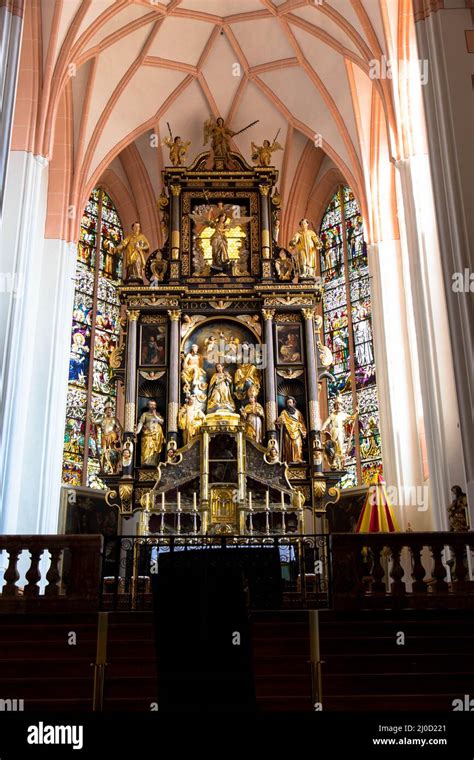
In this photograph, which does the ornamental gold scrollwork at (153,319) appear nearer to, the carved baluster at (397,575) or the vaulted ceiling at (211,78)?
the vaulted ceiling at (211,78)

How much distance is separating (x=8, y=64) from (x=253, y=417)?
814 cm

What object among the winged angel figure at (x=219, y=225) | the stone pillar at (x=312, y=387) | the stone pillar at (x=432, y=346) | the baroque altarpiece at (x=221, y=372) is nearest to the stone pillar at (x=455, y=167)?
the stone pillar at (x=432, y=346)

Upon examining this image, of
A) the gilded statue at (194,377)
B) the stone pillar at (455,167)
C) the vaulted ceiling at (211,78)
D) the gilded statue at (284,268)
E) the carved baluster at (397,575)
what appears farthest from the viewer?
the gilded statue at (284,268)

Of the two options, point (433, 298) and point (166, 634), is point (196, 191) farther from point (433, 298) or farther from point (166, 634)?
point (166, 634)

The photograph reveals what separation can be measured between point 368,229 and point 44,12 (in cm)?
848

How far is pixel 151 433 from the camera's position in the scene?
15758 mm

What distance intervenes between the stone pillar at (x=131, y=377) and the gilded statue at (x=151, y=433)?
187mm

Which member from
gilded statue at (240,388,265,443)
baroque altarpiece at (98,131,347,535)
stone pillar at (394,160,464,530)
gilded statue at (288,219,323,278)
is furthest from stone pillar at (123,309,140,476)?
stone pillar at (394,160,464,530)

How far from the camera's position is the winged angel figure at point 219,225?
17438 mm

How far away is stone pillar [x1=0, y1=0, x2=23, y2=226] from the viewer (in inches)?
403

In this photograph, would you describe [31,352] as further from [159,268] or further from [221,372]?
[221,372]

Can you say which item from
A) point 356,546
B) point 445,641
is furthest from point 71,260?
point 445,641

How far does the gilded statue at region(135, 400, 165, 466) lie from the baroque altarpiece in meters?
0.02

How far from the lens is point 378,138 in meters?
18.4
